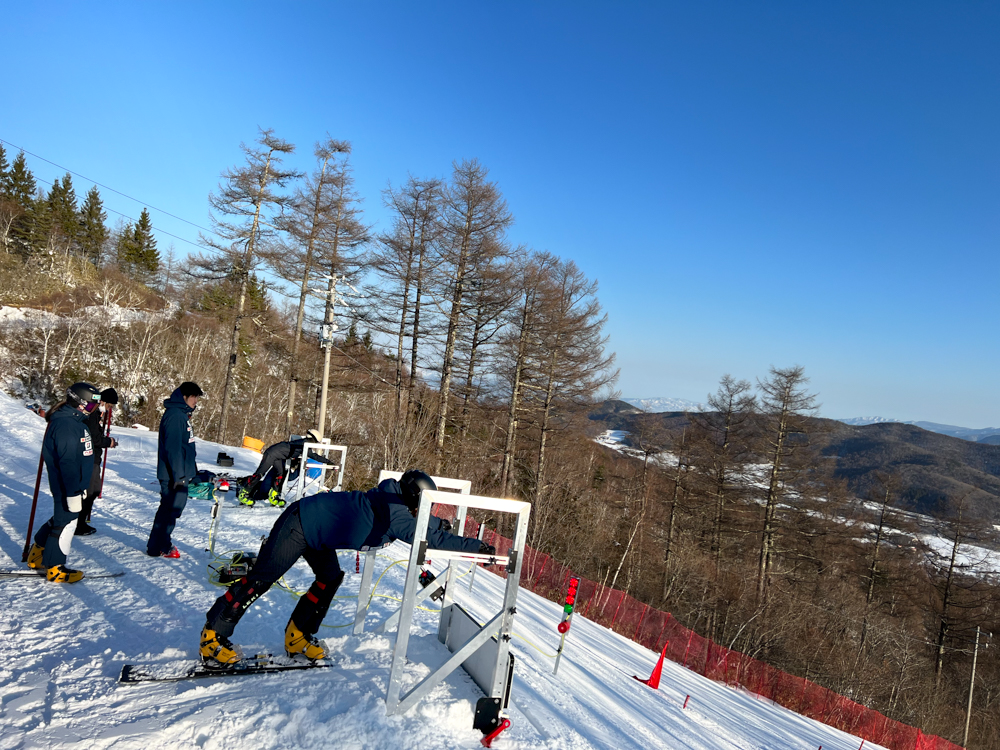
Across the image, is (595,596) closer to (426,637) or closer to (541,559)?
(541,559)

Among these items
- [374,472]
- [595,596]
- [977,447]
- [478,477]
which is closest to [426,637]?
[595,596]

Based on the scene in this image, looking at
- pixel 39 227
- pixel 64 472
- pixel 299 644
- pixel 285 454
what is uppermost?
pixel 39 227

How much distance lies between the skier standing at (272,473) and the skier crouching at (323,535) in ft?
20.9

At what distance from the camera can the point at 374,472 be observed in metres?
21.8

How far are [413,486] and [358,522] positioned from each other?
506mm

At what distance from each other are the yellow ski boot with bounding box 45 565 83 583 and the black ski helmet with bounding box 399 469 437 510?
3861mm

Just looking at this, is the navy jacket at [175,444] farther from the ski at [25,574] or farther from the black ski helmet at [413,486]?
the black ski helmet at [413,486]

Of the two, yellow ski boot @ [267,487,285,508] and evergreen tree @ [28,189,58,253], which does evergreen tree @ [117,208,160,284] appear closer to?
evergreen tree @ [28,189,58,253]

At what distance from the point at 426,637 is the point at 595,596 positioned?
1416cm

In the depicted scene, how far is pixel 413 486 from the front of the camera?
12.8 feet

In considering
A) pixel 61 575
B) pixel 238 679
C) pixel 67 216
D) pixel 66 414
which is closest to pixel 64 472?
pixel 66 414

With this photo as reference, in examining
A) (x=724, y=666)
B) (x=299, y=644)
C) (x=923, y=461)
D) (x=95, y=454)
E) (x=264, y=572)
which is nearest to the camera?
(x=264, y=572)

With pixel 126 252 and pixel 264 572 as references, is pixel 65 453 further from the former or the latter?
pixel 126 252

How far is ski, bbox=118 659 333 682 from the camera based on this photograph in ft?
Result: 11.8
